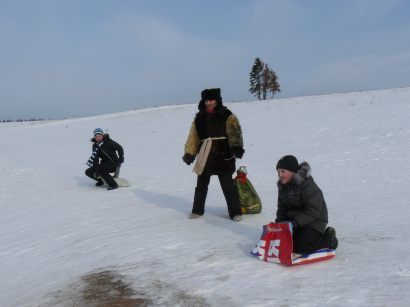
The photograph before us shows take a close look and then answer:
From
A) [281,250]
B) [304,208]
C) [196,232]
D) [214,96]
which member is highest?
[214,96]

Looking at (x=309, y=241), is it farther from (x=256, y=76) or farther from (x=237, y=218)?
(x=256, y=76)

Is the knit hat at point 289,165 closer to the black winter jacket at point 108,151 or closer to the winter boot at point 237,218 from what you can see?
the winter boot at point 237,218

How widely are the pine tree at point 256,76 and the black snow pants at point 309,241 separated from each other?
58.7 metres

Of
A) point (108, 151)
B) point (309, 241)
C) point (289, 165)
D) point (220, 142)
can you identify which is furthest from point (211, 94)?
point (108, 151)

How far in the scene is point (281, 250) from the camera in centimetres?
355

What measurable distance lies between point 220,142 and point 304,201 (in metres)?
1.98

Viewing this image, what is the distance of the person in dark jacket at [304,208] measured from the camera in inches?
144

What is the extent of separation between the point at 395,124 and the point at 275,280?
14.9 meters

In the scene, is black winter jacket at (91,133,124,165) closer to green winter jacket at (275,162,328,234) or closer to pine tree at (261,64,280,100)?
green winter jacket at (275,162,328,234)

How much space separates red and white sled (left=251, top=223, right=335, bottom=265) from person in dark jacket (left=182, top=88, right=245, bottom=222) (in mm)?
1699

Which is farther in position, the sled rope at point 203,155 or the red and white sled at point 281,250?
the sled rope at point 203,155

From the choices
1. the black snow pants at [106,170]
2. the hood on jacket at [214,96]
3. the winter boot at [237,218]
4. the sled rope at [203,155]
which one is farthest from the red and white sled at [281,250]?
the black snow pants at [106,170]

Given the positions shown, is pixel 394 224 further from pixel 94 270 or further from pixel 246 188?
pixel 94 270

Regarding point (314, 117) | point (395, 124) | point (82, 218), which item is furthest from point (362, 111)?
point (82, 218)
